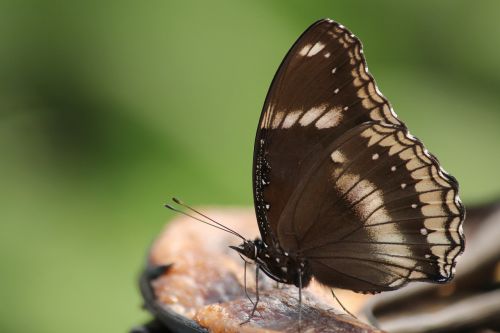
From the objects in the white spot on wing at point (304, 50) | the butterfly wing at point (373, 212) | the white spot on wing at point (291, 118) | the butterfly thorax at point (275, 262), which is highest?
the white spot on wing at point (304, 50)

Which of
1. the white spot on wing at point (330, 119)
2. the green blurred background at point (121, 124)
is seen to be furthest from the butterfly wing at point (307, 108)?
the green blurred background at point (121, 124)

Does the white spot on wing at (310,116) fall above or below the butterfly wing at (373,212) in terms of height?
above

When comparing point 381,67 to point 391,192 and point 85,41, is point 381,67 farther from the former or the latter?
point 391,192

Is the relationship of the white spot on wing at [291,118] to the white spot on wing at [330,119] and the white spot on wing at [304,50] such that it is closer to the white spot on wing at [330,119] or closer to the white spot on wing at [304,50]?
the white spot on wing at [330,119]

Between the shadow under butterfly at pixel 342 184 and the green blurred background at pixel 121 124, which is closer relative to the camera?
the shadow under butterfly at pixel 342 184

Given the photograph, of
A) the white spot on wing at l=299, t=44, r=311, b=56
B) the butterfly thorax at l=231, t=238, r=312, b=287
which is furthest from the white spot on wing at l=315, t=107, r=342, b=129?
the butterfly thorax at l=231, t=238, r=312, b=287

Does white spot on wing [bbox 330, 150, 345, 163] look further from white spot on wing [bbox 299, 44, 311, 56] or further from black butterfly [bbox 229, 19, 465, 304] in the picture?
white spot on wing [bbox 299, 44, 311, 56]

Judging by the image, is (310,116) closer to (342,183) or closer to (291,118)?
(291,118)
